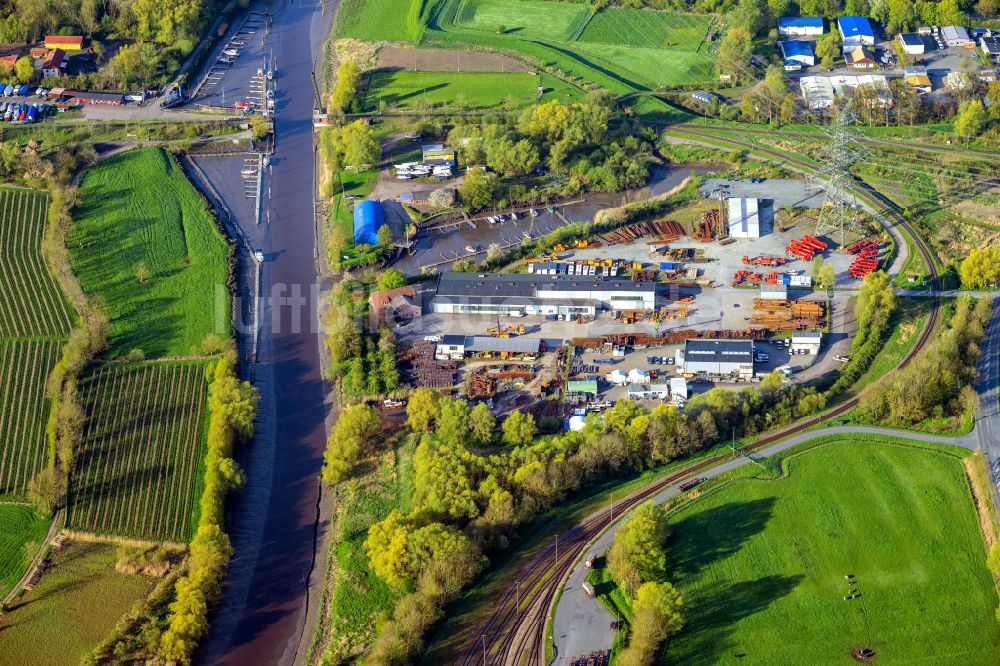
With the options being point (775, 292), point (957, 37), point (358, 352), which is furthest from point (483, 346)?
point (957, 37)

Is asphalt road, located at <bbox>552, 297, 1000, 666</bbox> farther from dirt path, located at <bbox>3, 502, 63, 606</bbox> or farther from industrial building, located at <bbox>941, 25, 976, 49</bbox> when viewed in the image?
industrial building, located at <bbox>941, 25, 976, 49</bbox>

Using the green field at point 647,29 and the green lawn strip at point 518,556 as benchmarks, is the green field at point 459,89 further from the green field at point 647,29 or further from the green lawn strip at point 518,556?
the green lawn strip at point 518,556

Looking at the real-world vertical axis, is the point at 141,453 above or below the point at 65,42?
below

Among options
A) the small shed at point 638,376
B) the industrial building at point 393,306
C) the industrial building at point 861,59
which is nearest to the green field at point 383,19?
the industrial building at point 861,59

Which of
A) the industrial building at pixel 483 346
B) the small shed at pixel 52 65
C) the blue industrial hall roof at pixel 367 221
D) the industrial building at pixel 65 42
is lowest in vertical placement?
the industrial building at pixel 483 346

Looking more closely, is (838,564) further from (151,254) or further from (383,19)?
(383,19)

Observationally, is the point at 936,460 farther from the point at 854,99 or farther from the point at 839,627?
the point at 854,99
